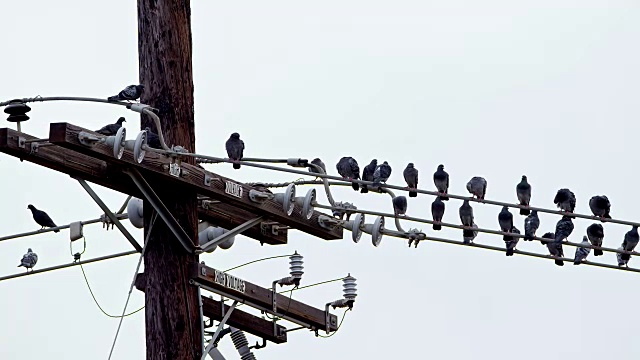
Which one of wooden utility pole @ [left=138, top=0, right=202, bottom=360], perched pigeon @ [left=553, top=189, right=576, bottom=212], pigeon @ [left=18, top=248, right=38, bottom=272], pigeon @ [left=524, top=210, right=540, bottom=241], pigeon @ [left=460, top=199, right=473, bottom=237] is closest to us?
wooden utility pole @ [left=138, top=0, right=202, bottom=360]

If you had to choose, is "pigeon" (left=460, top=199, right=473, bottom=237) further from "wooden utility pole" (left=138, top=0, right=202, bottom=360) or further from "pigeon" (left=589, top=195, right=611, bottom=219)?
"wooden utility pole" (left=138, top=0, right=202, bottom=360)

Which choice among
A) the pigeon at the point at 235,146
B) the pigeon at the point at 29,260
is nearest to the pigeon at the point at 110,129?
the pigeon at the point at 235,146

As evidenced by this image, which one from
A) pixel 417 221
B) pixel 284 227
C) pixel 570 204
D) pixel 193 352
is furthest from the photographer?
pixel 570 204

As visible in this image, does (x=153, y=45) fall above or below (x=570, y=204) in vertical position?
above

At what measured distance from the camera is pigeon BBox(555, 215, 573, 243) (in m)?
15.1

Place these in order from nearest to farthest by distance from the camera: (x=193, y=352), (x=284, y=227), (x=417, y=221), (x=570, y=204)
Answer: (x=193, y=352), (x=417, y=221), (x=284, y=227), (x=570, y=204)

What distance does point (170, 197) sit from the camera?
1241 centimetres

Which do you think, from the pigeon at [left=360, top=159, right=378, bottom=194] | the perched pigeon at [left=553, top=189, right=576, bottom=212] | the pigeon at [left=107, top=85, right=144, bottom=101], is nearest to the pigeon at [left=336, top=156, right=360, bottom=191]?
the pigeon at [left=360, top=159, right=378, bottom=194]

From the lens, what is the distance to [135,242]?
12.4 meters

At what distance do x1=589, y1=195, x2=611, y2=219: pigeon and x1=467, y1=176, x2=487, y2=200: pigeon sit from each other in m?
1.31

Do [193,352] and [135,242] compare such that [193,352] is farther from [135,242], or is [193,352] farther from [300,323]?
[300,323]

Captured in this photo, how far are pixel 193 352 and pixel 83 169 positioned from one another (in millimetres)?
1764

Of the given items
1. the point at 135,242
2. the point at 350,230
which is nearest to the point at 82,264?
the point at 135,242

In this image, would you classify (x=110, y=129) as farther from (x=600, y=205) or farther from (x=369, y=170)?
(x=600, y=205)
